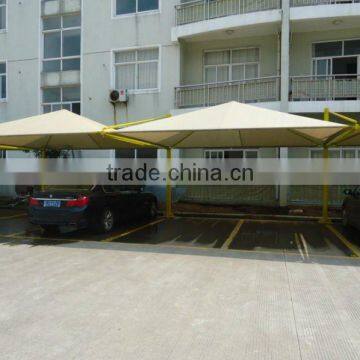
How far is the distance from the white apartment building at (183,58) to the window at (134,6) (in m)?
0.04

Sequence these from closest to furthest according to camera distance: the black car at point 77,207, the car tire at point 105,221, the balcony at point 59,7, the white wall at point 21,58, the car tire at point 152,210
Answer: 1. the black car at point 77,207
2. the car tire at point 105,221
3. the car tire at point 152,210
4. the balcony at point 59,7
5. the white wall at point 21,58

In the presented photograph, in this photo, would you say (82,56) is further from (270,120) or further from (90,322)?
(90,322)

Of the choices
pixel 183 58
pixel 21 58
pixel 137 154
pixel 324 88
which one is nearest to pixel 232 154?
pixel 137 154

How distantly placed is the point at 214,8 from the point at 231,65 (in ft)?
7.44

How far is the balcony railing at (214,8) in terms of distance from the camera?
14.8m

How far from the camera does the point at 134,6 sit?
1686 cm

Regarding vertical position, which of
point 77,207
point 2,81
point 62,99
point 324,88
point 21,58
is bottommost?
point 77,207

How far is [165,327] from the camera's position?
13.6ft

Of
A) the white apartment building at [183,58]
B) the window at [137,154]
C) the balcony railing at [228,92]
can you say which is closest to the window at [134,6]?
the white apartment building at [183,58]

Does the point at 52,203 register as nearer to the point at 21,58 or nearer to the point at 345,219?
the point at 345,219

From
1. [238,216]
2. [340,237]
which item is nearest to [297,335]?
[340,237]

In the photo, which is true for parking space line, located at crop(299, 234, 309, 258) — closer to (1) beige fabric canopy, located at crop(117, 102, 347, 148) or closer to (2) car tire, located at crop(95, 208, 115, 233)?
(1) beige fabric canopy, located at crop(117, 102, 347, 148)

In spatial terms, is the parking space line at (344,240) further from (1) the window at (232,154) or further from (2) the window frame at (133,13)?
(2) the window frame at (133,13)

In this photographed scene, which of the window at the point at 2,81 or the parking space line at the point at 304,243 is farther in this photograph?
the window at the point at 2,81
